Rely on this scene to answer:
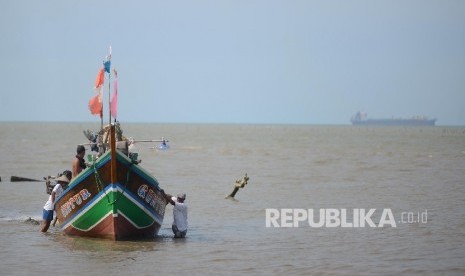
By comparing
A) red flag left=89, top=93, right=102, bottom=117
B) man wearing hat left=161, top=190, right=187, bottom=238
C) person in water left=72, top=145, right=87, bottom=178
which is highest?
red flag left=89, top=93, right=102, bottom=117

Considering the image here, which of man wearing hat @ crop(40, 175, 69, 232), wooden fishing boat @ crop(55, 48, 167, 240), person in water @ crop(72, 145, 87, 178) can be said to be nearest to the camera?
wooden fishing boat @ crop(55, 48, 167, 240)

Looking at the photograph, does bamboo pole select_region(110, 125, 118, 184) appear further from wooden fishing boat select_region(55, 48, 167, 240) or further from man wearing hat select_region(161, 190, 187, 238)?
man wearing hat select_region(161, 190, 187, 238)

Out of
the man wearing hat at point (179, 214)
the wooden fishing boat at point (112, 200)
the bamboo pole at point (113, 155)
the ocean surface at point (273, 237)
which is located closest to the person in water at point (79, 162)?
the wooden fishing boat at point (112, 200)

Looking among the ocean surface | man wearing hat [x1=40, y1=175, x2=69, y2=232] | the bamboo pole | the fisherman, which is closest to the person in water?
man wearing hat [x1=40, y1=175, x2=69, y2=232]

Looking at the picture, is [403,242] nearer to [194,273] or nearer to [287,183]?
[194,273]

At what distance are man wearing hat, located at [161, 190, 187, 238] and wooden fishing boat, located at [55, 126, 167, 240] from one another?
353 mm

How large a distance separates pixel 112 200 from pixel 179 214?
1955 mm

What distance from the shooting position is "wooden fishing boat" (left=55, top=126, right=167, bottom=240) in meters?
15.6

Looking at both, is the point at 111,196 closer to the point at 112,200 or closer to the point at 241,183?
the point at 112,200

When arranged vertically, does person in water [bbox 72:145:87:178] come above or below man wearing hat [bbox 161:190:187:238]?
above

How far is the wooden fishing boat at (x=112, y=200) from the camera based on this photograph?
15.6 metres

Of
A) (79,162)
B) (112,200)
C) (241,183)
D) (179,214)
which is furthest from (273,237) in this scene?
(241,183)

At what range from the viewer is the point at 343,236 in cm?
1781

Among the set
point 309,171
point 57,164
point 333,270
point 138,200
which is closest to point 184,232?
point 138,200
